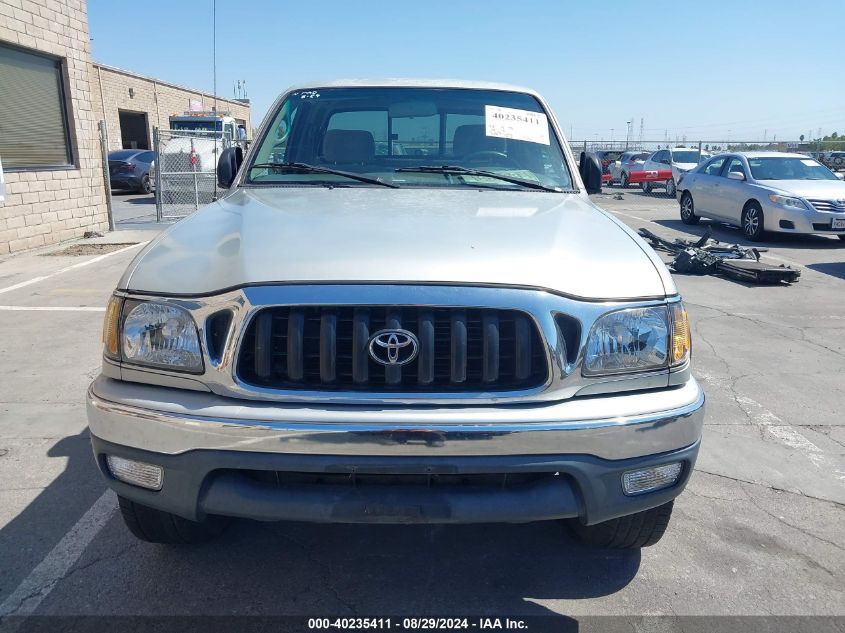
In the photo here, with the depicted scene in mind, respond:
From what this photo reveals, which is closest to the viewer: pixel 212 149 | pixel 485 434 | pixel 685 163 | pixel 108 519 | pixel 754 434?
pixel 485 434

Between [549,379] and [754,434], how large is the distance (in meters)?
2.64

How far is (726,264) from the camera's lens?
9.30 meters

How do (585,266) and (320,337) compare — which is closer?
(320,337)

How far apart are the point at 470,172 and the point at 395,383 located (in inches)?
67.6

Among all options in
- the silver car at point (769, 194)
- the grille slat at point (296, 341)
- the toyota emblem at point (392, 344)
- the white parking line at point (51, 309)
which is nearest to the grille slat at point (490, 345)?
the toyota emblem at point (392, 344)

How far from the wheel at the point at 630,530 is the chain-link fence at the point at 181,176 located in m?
13.6

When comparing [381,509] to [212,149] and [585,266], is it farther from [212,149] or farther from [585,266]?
[212,149]

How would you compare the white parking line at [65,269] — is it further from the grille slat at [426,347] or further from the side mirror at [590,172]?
the grille slat at [426,347]

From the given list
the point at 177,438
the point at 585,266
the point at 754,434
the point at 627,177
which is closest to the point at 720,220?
the point at 754,434

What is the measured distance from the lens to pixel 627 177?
1140 inches

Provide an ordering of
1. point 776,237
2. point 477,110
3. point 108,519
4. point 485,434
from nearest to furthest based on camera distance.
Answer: point 485,434 → point 108,519 → point 477,110 → point 776,237

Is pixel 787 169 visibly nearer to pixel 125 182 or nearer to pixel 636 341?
pixel 636 341

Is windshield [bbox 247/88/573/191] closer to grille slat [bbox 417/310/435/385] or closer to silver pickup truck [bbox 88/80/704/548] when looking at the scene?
silver pickup truck [bbox 88/80/704/548]

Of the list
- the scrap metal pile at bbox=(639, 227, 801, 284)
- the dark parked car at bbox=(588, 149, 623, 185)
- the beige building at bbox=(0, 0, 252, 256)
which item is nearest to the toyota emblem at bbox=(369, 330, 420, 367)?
the scrap metal pile at bbox=(639, 227, 801, 284)
